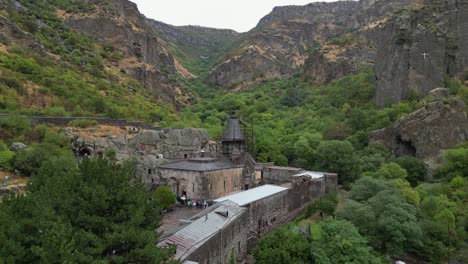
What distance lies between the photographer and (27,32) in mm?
52156

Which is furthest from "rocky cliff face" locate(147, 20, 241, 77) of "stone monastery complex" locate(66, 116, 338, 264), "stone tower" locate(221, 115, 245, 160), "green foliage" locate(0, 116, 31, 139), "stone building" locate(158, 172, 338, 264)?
"stone building" locate(158, 172, 338, 264)

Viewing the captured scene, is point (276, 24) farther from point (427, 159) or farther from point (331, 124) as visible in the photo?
point (427, 159)

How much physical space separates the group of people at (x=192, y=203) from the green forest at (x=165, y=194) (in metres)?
2.73

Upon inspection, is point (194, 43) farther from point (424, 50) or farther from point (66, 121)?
point (66, 121)

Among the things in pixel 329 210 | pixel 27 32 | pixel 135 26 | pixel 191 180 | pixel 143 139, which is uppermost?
pixel 135 26

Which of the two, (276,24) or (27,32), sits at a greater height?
(276,24)

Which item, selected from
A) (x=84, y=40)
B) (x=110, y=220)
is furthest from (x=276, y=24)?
(x=110, y=220)

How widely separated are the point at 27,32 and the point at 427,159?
58.7 m

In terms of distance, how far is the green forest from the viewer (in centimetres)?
999

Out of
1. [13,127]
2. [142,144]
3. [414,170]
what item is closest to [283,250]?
[142,144]

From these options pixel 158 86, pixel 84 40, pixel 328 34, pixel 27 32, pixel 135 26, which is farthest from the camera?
pixel 328 34

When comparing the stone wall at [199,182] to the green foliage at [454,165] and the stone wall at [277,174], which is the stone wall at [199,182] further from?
the green foliage at [454,165]

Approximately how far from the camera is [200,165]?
2761 centimetres

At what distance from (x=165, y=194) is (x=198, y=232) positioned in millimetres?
9071
